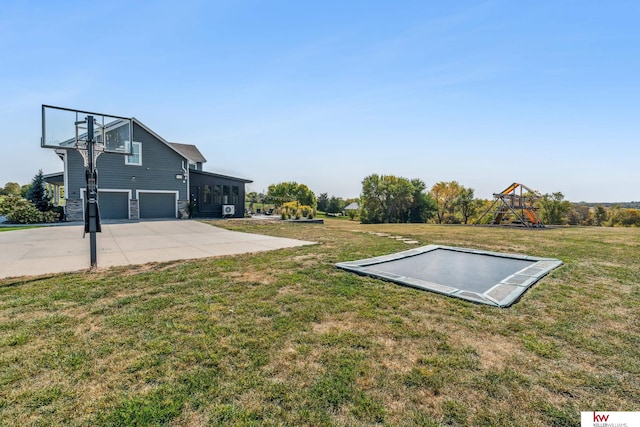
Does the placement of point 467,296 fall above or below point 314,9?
below

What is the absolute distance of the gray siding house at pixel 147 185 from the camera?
14.9 meters

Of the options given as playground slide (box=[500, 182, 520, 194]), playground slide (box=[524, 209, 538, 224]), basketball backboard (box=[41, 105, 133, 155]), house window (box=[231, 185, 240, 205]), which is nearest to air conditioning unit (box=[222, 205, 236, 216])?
house window (box=[231, 185, 240, 205])

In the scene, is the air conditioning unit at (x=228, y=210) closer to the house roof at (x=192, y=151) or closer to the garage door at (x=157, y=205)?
the garage door at (x=157, y=205)

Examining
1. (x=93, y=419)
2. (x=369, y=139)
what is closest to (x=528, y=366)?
(x=93, y=419)

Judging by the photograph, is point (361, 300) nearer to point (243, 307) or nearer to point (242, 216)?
point (243, 307)

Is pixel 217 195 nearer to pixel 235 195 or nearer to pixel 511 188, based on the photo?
pixel 235 195

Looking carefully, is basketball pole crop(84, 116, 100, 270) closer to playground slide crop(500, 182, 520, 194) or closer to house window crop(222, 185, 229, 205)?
house window crop(222, 185, 229, 205)

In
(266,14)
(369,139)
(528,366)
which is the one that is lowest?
(528,366)

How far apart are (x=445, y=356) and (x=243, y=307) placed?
7.08ft

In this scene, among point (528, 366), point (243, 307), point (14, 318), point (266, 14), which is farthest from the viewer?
point (266, 14)

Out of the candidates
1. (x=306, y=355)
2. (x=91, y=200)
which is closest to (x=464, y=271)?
(x=306, y=355)

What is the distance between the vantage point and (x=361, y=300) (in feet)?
11.8

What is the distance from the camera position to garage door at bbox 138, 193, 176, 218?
56.3ft

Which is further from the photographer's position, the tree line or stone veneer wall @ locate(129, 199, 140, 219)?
the tree line
